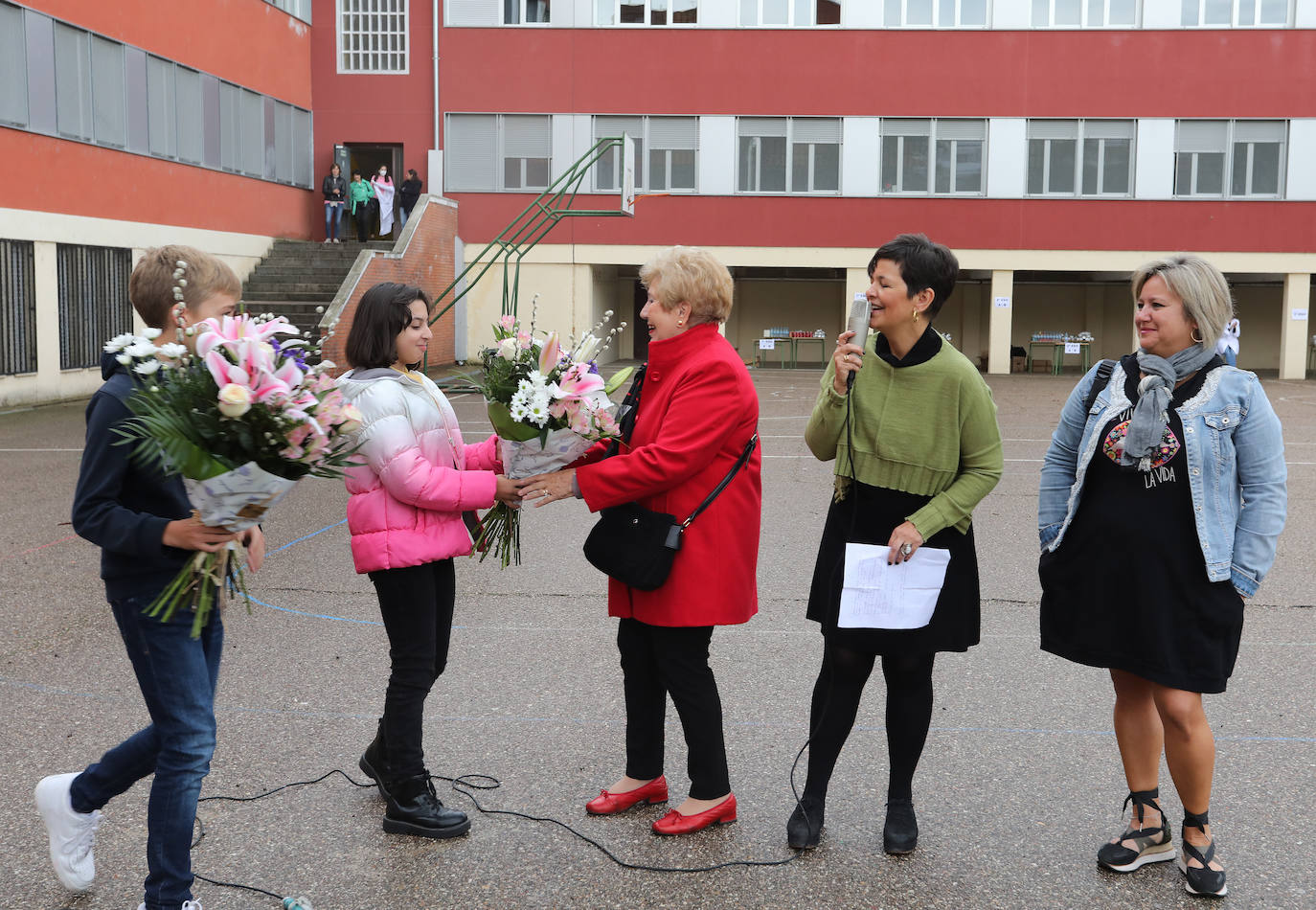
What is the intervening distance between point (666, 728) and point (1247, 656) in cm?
300

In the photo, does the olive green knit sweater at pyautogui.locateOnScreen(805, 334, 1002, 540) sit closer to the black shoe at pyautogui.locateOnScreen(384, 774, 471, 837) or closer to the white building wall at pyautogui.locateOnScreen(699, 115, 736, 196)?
the black shoe at pyautogui.locateOnScreen(384, 774, 471, 837)

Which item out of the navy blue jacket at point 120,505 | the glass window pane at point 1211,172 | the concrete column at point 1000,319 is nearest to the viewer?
the navy blue jacket at point 120,505

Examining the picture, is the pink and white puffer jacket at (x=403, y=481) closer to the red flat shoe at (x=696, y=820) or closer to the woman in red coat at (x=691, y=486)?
the woman in red coat at (x=691, y=486)

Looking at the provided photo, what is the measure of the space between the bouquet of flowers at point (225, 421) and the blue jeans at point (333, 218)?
2745 cm

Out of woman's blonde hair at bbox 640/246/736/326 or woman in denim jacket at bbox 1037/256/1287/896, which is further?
woman's blonde hair at bbox 640/246/736/326

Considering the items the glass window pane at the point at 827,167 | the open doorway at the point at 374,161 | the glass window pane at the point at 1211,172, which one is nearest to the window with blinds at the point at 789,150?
the glass window pane at the point at 827,167

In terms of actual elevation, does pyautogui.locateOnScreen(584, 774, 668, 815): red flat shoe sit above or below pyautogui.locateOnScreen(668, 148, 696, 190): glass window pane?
below

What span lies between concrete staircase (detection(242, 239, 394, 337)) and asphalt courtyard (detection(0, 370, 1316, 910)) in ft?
59.6

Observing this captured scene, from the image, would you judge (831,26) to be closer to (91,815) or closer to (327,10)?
(327,10)

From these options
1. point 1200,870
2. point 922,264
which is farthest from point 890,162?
point 1200,870

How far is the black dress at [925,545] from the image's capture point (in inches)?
157

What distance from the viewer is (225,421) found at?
10.1 feet

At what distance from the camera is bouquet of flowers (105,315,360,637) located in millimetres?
3068

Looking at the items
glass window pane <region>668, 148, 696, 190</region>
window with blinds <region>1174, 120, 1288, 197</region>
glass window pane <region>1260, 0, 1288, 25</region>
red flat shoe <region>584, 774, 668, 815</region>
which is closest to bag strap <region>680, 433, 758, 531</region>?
red flat shoe <region>584, 774, 668, 815</region>
